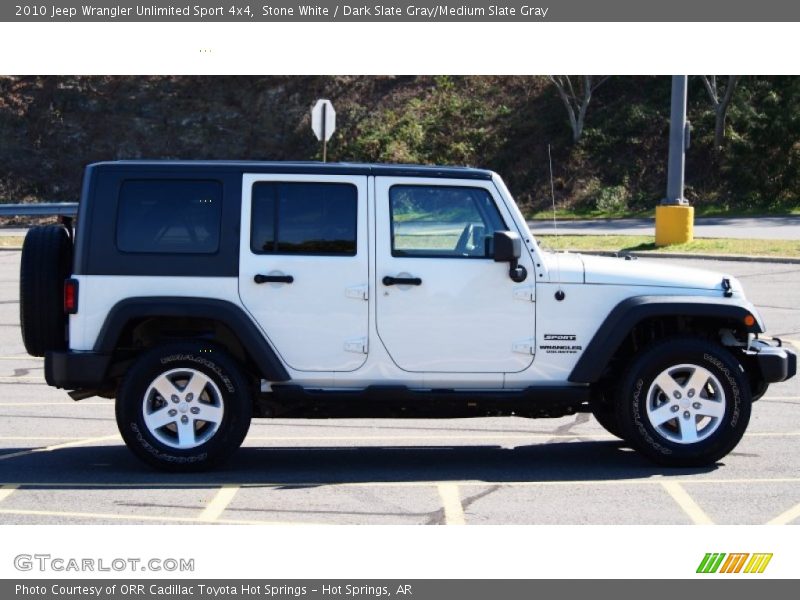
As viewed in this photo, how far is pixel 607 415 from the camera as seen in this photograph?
8.37 metres

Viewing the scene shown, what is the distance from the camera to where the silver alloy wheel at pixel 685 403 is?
7637mm

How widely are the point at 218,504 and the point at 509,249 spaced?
2.34 meters

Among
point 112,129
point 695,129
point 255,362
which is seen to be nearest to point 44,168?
point 112,129

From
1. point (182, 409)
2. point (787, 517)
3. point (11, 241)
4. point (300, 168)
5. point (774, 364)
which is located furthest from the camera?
point (11, 241)

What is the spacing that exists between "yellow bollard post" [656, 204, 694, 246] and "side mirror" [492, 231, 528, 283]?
1701 centimetres

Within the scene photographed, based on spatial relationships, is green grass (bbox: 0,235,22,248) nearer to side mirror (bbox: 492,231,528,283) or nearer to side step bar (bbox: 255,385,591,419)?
side step bar (bbox: 255,385,591,419)

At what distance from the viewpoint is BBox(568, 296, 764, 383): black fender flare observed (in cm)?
751

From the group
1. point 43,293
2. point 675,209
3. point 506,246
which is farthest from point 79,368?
point 675,209

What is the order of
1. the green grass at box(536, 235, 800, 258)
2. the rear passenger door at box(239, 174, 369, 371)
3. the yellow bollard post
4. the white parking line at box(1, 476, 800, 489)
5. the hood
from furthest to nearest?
1. the yellow bollard post
2. the green grass at box(536, 235, 800, 258)
3. the hood
4. the rear passenger door at box(239, 174, 369, 371)
5. the white parking line at box(1, 476, 800, 489)

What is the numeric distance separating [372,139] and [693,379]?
30.4m

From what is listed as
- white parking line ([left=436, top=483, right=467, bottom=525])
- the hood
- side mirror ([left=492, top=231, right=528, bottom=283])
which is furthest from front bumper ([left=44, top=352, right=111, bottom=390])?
the hood

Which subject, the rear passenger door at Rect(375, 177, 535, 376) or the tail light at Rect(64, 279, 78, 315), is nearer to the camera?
the tail light at Rect(64, 279, 78, 315)

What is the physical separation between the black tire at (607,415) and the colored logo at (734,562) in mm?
1884

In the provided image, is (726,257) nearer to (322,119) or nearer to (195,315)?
(322,119)
